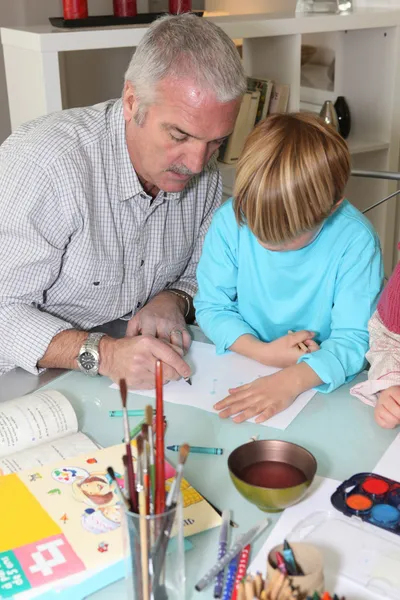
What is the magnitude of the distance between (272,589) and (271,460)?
31 centimetres

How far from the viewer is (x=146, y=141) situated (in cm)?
160

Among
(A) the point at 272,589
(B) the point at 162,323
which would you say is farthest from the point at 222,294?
(A) the point at 272,589

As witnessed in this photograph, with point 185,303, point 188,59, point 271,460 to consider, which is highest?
point 188,59

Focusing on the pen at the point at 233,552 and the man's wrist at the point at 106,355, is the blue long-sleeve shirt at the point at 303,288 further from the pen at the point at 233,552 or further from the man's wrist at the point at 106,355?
the pen at the point at 233,552

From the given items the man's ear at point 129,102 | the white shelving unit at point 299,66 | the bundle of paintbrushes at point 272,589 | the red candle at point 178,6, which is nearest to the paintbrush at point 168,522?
the bundle of paintbrushes at point 272,589

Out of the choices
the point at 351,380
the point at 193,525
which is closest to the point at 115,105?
the point at 351,380

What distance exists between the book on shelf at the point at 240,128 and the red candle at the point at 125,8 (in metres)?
0.54

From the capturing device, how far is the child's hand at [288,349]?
1436 mm

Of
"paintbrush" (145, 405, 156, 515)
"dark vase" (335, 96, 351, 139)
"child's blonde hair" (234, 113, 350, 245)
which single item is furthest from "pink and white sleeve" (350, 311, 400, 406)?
"dark vase" (335, 96, 351, 139)

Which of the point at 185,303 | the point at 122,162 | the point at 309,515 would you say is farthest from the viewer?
the point at 185,303

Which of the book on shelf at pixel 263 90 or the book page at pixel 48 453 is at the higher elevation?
the book on shelf at pixel 263 90

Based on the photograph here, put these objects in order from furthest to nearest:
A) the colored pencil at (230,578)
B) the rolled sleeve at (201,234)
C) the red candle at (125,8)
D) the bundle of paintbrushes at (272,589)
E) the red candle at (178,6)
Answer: the red candle at (178,6) < the red candle at (125,8) < the rolled sleeve at (201,234) < the colored pencil at (230,578) < the bundle of paintbrushes at (272,589)

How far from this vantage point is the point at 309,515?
998 mm

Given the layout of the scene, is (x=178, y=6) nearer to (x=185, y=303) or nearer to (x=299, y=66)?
(x=299, y=66)
